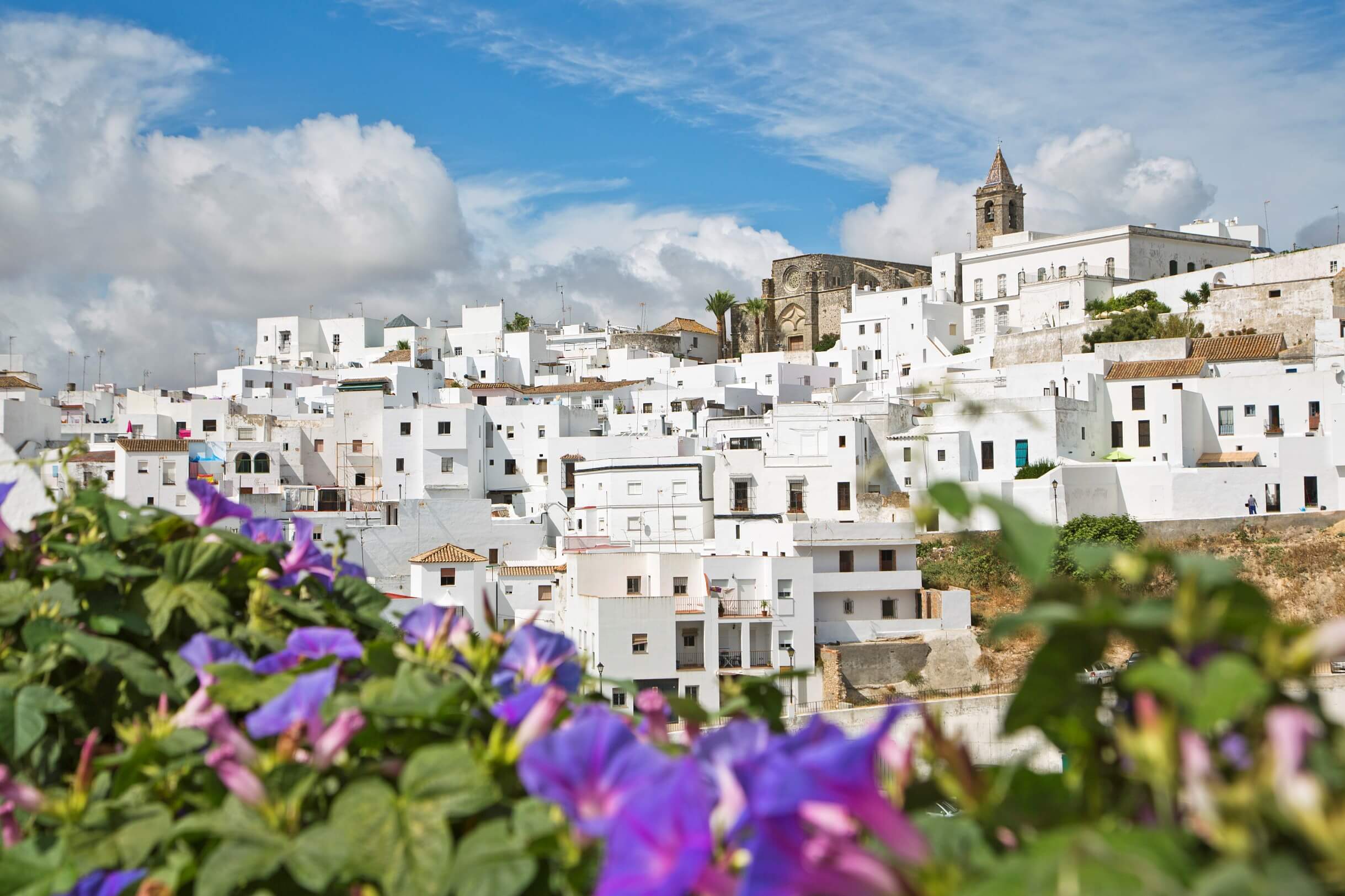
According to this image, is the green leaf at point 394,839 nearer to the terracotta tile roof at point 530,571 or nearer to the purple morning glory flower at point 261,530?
the purple morning glory flower at point 261,530

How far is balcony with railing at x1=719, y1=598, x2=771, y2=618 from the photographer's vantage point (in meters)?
26.0

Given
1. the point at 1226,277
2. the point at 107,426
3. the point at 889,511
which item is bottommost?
the point at 889,511

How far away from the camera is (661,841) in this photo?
139cm

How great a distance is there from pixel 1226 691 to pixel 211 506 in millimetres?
2362

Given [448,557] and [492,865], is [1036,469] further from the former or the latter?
[492,865]

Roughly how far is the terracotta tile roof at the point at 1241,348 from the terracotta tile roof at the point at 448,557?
2444cm

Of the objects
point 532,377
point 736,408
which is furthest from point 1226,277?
point 532,377

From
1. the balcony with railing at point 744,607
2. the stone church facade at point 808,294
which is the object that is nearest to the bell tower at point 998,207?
the stone church facade at point 808,294

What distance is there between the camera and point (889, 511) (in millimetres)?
33719

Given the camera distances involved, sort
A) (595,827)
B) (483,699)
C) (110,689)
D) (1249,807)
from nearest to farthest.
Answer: (1249,807), (595,827), (483,699), (110,689)

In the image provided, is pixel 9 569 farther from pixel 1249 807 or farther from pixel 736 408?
pixel 736 408

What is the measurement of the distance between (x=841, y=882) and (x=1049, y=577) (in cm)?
53

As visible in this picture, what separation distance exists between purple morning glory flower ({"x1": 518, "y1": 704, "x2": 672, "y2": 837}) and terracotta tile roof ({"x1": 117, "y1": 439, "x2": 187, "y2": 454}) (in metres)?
37.3

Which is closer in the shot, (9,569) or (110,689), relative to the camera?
(110,689)
